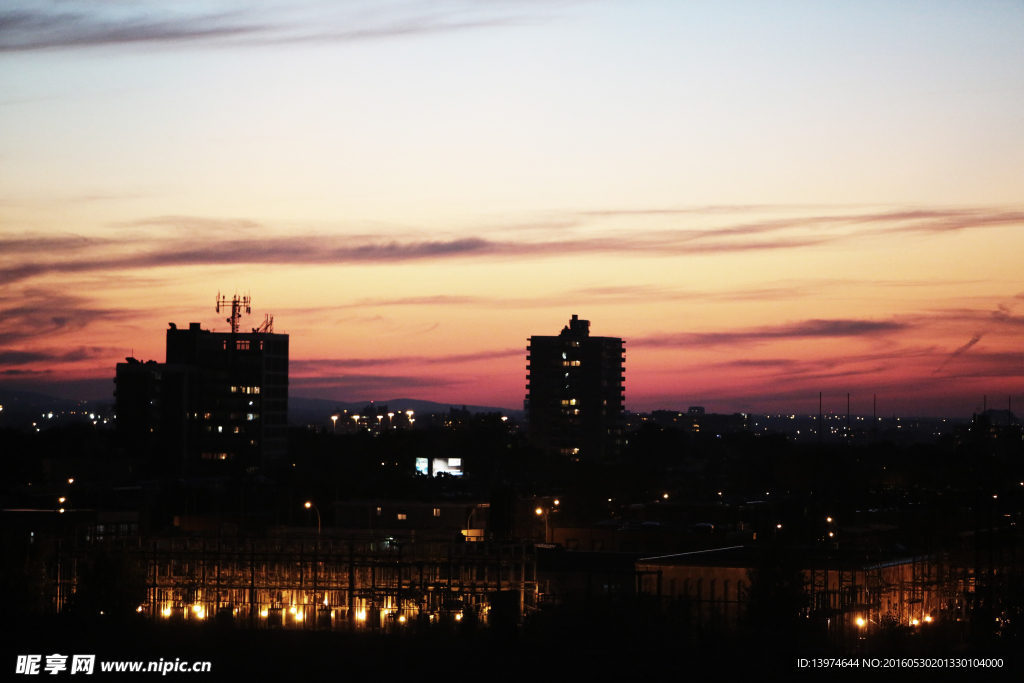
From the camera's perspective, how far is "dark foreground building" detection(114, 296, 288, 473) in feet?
301

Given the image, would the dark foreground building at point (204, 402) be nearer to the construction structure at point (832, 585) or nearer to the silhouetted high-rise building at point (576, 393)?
the silhouetted high-rise building at point (576, 393)

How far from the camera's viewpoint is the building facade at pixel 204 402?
301ft

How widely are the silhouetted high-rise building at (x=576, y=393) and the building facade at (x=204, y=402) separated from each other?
164ft

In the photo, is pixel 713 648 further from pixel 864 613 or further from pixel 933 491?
pixel 933 491

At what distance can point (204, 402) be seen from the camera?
92750 millimetres

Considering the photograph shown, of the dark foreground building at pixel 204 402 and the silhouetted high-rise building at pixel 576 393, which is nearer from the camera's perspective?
the dark foreground building at pixel 204 402

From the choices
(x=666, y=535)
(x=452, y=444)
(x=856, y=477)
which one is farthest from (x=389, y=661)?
(x=452, y=444)

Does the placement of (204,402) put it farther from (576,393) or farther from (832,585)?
(832,585)

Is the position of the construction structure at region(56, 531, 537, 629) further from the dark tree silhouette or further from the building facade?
the building facade

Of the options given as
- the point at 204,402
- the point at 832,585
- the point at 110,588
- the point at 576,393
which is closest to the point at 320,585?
the point at 110,588

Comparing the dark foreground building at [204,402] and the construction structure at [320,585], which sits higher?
the dark foreground building at [204,402]

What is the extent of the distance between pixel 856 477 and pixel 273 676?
1995 inches

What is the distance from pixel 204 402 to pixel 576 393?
2316 inches

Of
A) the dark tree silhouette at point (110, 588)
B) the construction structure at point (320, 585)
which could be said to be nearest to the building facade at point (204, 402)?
the construction structure at point (320, 585)
